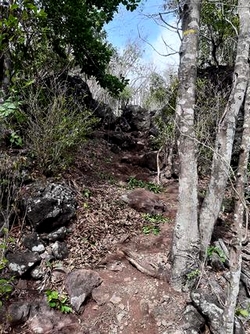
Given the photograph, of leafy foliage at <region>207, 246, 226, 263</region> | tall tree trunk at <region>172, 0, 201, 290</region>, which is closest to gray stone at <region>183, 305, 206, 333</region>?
tall tree trunk at <region>172, 0, 201, 290</region>

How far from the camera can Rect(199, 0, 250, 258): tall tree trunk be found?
3.23 meters

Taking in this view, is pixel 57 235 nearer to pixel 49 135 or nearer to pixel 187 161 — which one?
pixel 49 135

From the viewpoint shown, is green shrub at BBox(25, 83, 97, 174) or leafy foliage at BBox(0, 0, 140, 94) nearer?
green shrub at BBox(25, 83, 97, 174)

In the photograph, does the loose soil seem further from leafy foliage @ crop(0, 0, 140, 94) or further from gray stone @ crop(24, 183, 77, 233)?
leafy foliage @ crop(0, 0, 140, 94)

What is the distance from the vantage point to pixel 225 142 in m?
3.32

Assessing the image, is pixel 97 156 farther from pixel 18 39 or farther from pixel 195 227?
pixel 195 227

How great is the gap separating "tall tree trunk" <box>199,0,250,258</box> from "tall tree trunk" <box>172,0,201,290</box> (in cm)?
16

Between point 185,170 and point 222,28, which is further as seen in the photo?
point 222,28

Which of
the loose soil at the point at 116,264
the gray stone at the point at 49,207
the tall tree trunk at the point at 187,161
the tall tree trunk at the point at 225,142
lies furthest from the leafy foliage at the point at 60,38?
the tall tree trunk at the point at 225,142

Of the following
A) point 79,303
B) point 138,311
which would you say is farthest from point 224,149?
point 79,303

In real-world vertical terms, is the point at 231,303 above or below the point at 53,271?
above

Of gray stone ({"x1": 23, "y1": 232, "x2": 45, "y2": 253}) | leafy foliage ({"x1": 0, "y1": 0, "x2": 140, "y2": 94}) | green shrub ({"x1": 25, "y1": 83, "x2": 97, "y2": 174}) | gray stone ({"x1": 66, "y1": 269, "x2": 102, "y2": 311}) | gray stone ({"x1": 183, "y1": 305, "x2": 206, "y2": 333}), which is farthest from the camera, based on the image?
leafy foliage ({"x1": 0, "y1": 0, "x2": 140, "y2": 94})

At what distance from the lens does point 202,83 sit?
23.0 feet

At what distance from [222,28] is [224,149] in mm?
6786
